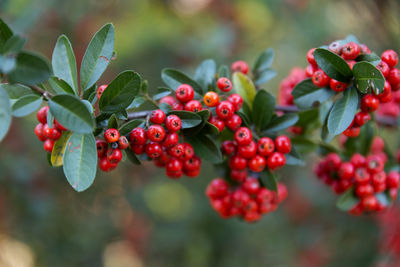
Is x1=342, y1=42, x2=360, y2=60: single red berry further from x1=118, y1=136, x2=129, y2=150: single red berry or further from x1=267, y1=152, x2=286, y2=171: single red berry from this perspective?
x1=118, y1=136, x2=129, y2=150: single red berry

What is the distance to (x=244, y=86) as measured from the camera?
2096 mm

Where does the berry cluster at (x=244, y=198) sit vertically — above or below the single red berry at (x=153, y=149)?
below

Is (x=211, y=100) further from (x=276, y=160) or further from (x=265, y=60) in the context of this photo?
(x=265, y=60)

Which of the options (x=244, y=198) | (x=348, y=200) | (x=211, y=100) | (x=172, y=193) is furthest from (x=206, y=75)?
(x=172, y=193)

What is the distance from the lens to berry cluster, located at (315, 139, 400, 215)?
7.40ft

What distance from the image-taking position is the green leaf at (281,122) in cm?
198

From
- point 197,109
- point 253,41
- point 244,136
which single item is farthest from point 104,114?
point 253,41

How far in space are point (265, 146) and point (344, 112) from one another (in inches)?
16.6

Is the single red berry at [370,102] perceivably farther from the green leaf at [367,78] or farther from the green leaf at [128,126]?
the green leaf at [128,126]

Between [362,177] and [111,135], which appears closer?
[111,135]

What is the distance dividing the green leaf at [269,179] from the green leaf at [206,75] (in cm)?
57

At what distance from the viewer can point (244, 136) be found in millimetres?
1828

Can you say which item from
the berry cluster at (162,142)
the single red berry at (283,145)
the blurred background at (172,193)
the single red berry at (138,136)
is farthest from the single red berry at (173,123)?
the blurred background at (172,193)

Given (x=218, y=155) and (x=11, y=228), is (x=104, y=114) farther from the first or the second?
(x=11, y=228)
